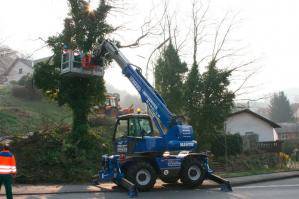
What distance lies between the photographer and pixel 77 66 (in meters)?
20.3

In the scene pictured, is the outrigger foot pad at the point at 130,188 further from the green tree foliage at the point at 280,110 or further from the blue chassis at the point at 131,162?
the green tree foliage at the point at 280,110

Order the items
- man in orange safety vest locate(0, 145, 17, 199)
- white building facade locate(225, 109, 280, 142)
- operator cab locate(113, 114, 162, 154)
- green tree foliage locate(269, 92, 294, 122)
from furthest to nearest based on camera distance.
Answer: green tree foliage locate(269, 92, 294, 122) → white building facade locate(225, 109, 280, 142) → operator cab locate(113, 114, 162, 154) → man in orange safety vest locate(0, 145, 17, 199)

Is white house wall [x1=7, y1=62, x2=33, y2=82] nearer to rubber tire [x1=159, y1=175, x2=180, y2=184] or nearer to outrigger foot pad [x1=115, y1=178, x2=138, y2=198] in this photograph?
rubber tire [x1=159, y1=175, x2=180, y2=184]

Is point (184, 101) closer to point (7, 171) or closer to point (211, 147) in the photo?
point (211, 147)

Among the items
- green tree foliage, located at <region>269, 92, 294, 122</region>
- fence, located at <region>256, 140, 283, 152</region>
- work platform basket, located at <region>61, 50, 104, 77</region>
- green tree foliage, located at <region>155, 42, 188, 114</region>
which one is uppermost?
green tree foliage, located at <region>269, 92, 294, 122</region>

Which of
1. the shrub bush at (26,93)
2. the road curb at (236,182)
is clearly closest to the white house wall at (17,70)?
the shrub bush at (26,93)

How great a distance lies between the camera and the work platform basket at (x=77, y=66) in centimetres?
2000

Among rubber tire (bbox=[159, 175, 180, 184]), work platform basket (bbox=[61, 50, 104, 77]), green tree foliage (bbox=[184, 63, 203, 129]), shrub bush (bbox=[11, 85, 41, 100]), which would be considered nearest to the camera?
rubber tire (bbox=[159, 175, 180, 184])

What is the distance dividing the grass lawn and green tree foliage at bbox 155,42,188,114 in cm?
698

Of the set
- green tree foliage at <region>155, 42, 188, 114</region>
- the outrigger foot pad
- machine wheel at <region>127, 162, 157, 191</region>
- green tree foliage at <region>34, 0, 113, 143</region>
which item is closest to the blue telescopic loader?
machine wheel at <region>127, 162, 157, 191</region>

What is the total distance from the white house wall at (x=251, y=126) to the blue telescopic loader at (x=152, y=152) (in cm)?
2664

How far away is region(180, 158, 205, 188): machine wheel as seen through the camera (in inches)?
697

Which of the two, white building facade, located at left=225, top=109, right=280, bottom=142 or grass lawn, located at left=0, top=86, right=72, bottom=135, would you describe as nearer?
grass lawn, located at left=0, top=86, right=72, bottom=135

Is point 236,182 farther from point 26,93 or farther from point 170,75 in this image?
point 26,93
